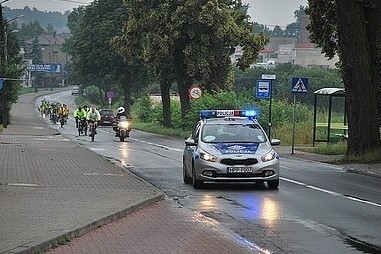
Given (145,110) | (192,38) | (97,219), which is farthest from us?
(145,110)

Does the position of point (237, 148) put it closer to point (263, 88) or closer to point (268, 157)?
point (268, 157)

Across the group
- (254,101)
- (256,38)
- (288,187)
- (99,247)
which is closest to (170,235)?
(99,247)

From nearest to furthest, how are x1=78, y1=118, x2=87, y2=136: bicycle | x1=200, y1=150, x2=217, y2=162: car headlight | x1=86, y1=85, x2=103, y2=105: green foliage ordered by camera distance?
x1=200, y1=150, x2=217, y2=162: car headlight, x1=78, y1=118, x2=87, y2=136: bicycle, x1=86, y1=85, x2=103, y2=105: green foliage

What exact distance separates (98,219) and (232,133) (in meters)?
8.45

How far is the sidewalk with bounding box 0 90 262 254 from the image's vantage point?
10.8 metres

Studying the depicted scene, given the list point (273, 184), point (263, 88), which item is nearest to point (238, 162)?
point (273, 184)

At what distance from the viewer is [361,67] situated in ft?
101

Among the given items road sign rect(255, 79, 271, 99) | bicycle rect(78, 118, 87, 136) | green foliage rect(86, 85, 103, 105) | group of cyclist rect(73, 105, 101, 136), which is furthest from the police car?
green foliage rect(86, 85, 103, 105)

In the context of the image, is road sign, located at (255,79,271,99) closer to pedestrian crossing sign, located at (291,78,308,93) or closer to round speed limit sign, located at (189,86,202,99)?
pedestrian crossing sign, located at (291,78,308,93)

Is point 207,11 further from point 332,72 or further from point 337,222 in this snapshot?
point 337,222

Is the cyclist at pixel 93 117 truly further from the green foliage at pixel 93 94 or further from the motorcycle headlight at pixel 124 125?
the green foliage at pixel 93 94

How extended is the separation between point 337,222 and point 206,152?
6188mm

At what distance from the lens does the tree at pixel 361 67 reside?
3067 cm

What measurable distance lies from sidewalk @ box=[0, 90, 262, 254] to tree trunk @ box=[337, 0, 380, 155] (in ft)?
39.4
